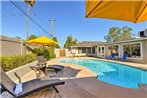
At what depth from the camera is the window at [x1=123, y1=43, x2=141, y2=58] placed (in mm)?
18695

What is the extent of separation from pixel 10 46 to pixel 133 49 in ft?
49.4

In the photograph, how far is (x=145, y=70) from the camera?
12211 millimetres

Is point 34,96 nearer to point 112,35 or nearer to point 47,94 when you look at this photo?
point 47,94

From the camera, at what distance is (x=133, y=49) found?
1991cm

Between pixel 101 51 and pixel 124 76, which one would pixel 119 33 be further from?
pixel 124 76

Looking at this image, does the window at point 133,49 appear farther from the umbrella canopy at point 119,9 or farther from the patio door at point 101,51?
the umbrella canopy at point 119,9

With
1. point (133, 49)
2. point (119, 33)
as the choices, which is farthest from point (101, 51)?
point (119, 33)

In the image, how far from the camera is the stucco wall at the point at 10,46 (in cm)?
965

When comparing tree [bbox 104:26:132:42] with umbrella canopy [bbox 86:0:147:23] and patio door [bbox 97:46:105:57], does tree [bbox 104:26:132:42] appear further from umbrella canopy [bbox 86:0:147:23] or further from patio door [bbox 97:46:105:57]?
umbrella canopy [bbox 86:0:147:23]

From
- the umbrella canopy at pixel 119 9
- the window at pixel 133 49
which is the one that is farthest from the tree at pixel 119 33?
the umbrella canopy at pixel 119 9

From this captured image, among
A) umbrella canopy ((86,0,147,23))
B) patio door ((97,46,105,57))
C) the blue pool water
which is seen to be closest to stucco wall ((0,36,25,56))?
the blue pool water

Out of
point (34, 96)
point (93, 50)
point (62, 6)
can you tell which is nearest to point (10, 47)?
point (34, 96)

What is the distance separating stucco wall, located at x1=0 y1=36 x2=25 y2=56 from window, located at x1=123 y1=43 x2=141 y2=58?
13.2 meters

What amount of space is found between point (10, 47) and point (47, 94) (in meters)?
6.98
